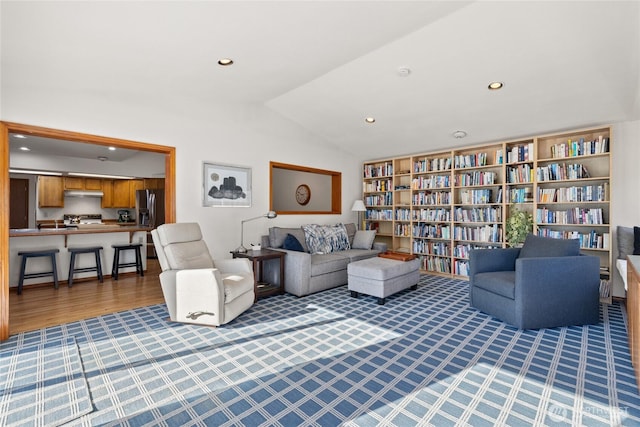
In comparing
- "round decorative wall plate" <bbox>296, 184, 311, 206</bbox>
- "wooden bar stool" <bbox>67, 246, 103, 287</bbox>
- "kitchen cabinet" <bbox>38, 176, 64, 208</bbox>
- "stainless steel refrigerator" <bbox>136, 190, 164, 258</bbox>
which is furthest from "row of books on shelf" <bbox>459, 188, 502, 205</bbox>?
"kitchen cabinet" <bbox>38, 176, 64, 208</bbox>

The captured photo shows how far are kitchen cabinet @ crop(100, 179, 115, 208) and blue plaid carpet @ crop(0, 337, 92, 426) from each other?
600 centimetres

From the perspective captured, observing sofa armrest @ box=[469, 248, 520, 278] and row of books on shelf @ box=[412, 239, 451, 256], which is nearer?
sofa armrest @ box=[469, 248, 520, 278]

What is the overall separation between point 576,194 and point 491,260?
5.30 ft

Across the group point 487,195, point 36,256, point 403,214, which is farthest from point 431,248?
point 36,256

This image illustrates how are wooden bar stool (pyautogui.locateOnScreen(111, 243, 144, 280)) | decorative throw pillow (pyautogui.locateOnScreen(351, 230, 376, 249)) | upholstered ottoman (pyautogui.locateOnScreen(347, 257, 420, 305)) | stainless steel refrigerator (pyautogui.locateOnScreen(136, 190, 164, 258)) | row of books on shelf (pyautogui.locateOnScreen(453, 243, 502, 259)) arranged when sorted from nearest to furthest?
upholstered ottoman (pyautogui.locateOnScreen(347, 257, 420, 305))
row of books on shelf (pyautogui.locateOnScreen(453, 243, 502, 259))
wooden bar stool (pyautogui.locateOnScreen(111, 243, 144, 280))
decorative throw pillow (pyautogui.locateOnScreen(351, 230, 376, 249))
stainless steel refrigerator (pyautogui.locateOnScreen(136, 190, 164, 258))

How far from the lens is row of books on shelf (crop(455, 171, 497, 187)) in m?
4.84

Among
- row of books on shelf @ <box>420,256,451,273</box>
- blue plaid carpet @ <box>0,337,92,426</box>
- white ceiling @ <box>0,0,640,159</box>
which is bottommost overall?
blue plaid carpet @ <box>0,337,92,426</box>

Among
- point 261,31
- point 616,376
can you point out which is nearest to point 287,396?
point 616,376

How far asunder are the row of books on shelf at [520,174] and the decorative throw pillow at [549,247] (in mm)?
1214

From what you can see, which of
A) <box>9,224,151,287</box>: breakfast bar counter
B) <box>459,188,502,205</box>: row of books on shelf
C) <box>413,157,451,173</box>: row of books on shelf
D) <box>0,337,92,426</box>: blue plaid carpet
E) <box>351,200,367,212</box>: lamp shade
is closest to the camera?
<box>0,337,92,426</box>: blue plaid carpet

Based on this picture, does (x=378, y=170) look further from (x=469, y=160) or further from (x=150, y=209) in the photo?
(x=150, y=209)

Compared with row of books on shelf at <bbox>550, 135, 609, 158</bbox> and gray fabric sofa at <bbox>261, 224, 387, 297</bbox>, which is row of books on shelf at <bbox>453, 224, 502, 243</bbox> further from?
gray fabric sofa at <bbox>261, 224, 387, 297</bbox>

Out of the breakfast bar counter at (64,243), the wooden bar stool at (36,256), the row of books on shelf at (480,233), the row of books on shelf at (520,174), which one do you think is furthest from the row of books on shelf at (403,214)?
the wooden bar stool at (36,256)

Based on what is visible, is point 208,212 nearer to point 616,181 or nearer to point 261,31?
point 261,31
